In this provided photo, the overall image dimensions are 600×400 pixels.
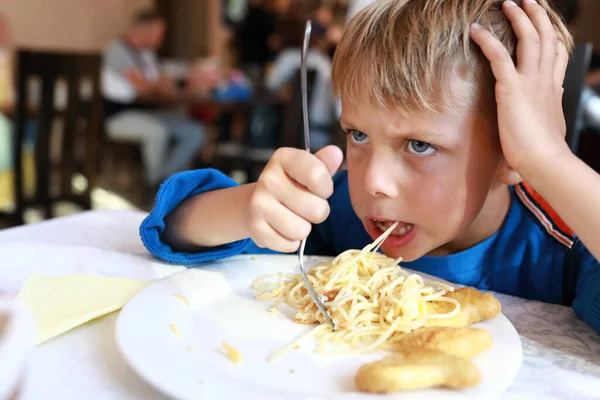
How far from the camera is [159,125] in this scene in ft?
14.8

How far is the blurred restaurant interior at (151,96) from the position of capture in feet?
9.07

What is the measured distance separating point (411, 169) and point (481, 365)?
0.36 m

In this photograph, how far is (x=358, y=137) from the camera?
0.86m

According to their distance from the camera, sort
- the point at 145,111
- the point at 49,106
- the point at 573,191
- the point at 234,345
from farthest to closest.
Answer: the point at 145,111 → the point at 49,106 → the point at 573,191 → the point at 234,345

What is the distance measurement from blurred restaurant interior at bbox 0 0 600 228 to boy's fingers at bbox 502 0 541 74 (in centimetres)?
59

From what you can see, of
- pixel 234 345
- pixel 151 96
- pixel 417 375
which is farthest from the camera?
pixel 151 96

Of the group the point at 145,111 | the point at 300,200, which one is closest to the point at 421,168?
the point at 300,200

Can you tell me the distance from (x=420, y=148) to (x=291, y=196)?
0.27 metres

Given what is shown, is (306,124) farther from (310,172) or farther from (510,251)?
(510,251)

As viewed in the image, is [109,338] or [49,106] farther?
[49,106]

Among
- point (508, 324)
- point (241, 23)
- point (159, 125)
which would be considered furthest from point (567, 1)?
point (241, 23)

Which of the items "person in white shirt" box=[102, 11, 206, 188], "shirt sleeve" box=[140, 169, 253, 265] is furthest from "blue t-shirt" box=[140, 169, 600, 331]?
"person in white shirt" box=[102, 11, 206, 188]

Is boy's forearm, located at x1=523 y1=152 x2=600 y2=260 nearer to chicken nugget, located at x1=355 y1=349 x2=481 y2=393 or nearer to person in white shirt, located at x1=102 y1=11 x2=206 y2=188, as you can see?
chicken nugget, located at x1=355 y1=349 x2=481 y2=393

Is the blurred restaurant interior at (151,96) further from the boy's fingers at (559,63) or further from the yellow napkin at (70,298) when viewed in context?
the yellow napkin at (70,298)
